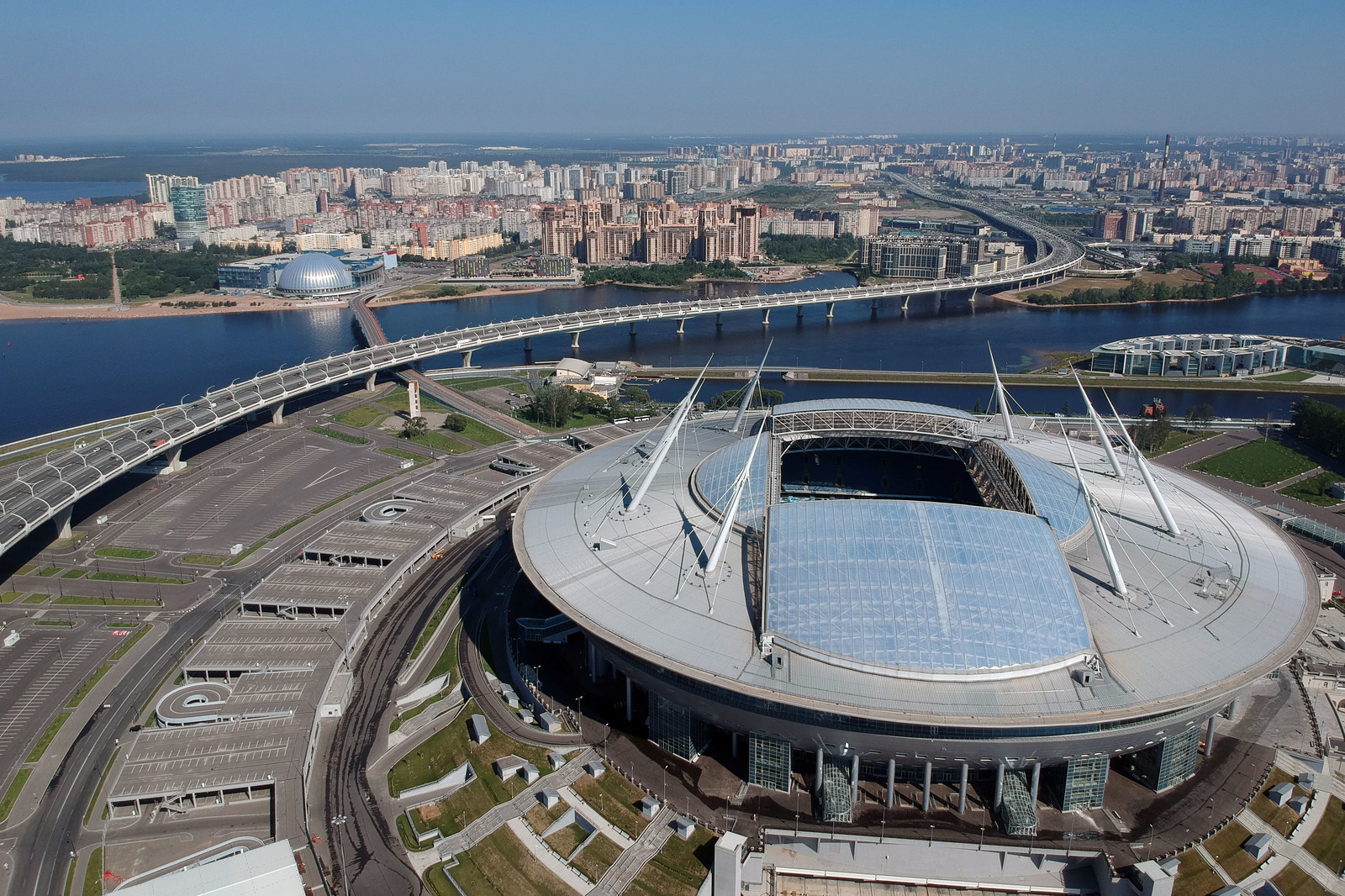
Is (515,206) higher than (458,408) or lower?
higher

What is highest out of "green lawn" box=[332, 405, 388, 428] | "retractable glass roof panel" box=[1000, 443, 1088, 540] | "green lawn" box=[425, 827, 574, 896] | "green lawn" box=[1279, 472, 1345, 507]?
"retractable glass roof panel" box=[1000, 443, 1088, 540]

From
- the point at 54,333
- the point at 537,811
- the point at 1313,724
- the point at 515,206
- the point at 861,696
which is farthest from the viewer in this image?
the point at 515,206

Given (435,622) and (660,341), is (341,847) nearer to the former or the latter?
(435,622)

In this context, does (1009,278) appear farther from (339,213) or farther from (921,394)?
(339,213)

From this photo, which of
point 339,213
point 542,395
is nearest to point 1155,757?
point 542,395

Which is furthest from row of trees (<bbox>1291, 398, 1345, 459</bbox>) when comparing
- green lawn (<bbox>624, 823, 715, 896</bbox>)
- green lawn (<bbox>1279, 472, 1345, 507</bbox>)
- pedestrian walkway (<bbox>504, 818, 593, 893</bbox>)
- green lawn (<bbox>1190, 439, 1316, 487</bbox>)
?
pedestrian walkway (<bbox>504, 818, 593, 893</bbox>)

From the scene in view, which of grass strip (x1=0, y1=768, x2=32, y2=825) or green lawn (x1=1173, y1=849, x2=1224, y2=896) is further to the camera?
grass strip (x1=0, y1=768, x2=32, y2=825)

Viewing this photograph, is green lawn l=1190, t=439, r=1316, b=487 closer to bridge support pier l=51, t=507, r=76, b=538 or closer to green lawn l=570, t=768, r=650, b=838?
green lawn l=570, t=768, r=650, b=838
